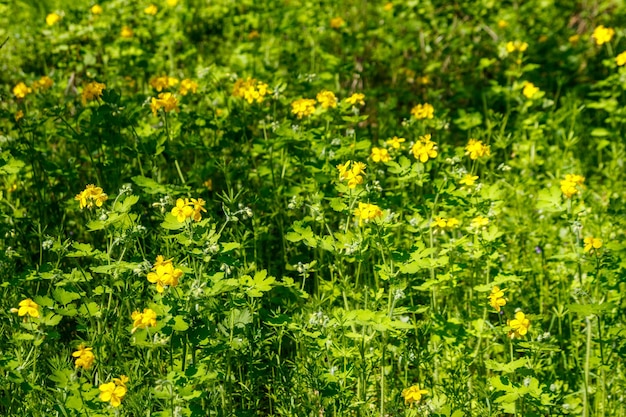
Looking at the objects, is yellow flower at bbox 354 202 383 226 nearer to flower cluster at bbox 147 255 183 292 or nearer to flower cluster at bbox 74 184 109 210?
flower cluster at bbox 147 255 183 292

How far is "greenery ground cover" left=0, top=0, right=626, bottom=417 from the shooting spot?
2.71 meters

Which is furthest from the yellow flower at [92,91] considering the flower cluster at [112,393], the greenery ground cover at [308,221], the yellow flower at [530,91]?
the yellow flower at [530,91]

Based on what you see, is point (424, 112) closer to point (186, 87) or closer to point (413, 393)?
point (186, 87)

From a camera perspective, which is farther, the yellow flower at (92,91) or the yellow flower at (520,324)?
the yellow flower at (92,91)

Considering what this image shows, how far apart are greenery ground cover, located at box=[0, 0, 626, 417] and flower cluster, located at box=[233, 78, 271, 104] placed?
0.06 feet

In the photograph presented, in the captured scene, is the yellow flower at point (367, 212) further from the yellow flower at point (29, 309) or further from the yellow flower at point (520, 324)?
the yellow flower at point (29, 309)

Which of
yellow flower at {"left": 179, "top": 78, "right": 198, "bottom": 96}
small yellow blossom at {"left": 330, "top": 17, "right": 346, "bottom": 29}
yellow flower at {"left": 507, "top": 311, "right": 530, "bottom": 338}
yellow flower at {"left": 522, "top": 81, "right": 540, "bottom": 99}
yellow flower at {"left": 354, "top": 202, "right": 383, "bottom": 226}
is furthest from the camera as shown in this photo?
small yellow blossom at {"left": 330, "top": 17, "right": 346, "bottom": 29}

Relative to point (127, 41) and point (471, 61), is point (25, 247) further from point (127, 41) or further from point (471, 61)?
point (471, 61)

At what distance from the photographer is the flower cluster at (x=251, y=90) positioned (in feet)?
12.1

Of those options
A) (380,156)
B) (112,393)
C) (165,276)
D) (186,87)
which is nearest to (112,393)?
(112,393)

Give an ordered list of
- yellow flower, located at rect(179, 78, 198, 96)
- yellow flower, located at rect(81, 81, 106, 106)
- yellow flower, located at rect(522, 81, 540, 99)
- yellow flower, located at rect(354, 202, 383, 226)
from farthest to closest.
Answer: yellow flower, located at rect(522, 81, 540, 99)
yellow flower, located at rect(179, 78, 198, 96)
yellow flower, located at rect(81, 81, 106, 106)
yellow flower, located at rect(354, 202, 383, 226)

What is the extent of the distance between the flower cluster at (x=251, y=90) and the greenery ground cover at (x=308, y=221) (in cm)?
2

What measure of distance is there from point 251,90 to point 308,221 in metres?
0.74

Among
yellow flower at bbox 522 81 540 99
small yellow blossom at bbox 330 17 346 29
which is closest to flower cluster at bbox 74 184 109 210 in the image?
yellow flower at bbox 522 81 540 99
